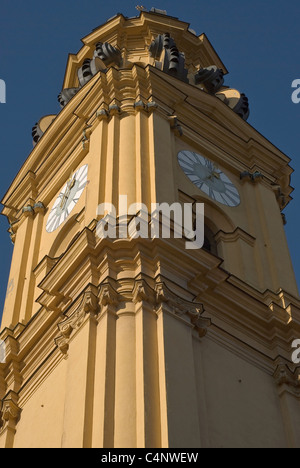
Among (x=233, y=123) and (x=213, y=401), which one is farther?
(x=233, y=123)

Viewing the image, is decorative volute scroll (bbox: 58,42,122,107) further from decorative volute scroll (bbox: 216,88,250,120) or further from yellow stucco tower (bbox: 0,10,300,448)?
decorative volute scroll (bbox: 216,88,250,120)

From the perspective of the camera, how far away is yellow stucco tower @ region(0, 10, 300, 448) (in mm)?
16344

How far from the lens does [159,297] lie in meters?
17.6

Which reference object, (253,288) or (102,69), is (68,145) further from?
(253,288)

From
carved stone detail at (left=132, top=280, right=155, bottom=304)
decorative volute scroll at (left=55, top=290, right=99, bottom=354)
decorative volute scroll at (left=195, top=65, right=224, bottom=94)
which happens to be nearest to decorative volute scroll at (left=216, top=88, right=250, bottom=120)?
decorative volute scroll at (left=195, top=65, right=224, bottom=94)

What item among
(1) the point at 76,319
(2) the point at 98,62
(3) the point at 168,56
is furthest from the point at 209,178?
(1) the point at 76,319

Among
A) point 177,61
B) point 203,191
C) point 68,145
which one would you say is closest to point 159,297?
point 203,191

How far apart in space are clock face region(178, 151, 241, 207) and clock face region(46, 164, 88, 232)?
212cm

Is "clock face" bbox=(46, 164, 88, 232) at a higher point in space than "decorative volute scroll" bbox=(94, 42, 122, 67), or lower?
lower

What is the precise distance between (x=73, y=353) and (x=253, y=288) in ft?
14.5

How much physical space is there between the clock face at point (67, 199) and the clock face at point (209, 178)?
212 centimetres

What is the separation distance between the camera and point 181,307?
702 inches

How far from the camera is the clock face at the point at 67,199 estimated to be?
23000 mm

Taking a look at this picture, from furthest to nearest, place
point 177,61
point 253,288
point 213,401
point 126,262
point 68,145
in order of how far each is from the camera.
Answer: point 177,61 < point 68,145 < point 253,288 < point 126,262 < point 213,401
